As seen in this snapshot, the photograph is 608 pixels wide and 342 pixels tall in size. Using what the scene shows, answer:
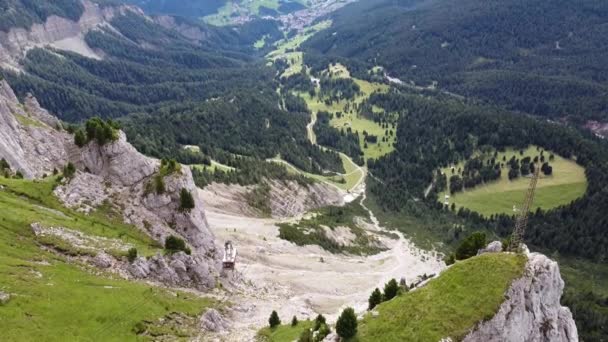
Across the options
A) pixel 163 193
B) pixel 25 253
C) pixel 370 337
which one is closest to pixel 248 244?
pixel 163 193

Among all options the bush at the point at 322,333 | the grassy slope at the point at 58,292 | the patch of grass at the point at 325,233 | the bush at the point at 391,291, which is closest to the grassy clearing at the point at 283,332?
the grassy slope at the point at 58,292

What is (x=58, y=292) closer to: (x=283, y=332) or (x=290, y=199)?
(x=283, y=332)

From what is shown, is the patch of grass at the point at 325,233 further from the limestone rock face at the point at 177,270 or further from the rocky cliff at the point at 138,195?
the limestone rock face at the point at 177,270

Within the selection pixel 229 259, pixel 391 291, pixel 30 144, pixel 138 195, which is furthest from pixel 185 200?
pixel 30 144

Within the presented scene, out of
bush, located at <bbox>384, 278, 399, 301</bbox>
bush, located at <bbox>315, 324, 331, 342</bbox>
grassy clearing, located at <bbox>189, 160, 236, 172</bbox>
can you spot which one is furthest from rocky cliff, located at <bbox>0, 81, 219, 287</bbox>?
grassy clearing, located at <bbox>189, 160, 236, 172</bbox>

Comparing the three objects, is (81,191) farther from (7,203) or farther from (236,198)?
(236,198)

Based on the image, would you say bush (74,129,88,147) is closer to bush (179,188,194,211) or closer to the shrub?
the shrub
